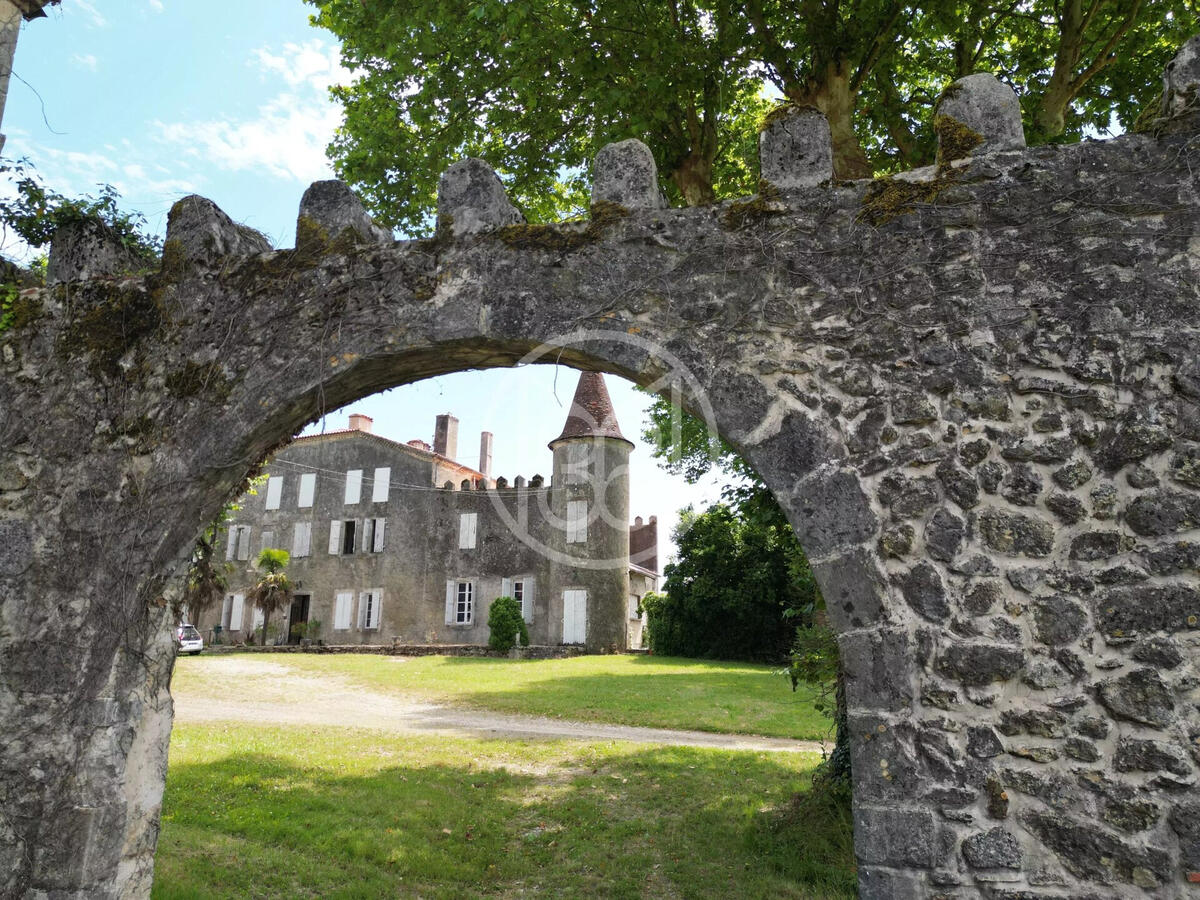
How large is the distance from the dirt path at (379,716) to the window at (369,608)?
11140 mm

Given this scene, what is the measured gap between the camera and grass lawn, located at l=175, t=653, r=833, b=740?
472 inches

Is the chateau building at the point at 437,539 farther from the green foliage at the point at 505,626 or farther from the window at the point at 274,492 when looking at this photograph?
the green foliage at the point at 505,626

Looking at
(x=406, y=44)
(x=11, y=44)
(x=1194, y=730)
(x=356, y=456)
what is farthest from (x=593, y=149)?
(x=356, y=456)

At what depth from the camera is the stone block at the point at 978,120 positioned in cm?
371

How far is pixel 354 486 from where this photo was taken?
29.7m

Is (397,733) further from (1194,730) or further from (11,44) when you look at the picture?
(1194,730)

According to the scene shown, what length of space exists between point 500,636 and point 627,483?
6.32 meters

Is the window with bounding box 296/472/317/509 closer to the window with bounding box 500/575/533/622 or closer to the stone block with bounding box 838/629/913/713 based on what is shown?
the window with bounding box 500/575/533/622

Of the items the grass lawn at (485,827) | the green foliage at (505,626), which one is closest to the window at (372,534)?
the green foliage at (505,626)

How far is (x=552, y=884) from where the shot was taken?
5227mm

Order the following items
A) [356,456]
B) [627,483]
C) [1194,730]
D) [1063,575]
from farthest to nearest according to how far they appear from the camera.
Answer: [356,456], [627,483], [1063,575], [1194,730]

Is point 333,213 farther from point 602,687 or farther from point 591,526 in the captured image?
point 591,526

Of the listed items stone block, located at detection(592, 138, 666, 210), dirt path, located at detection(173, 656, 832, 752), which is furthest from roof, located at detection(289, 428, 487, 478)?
stone block, located at detection(592, 138, 666, 210)

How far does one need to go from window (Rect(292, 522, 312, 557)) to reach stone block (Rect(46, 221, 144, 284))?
Result: 86.8ft
